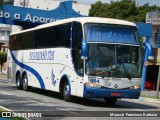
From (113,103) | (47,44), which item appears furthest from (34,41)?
(113,103)

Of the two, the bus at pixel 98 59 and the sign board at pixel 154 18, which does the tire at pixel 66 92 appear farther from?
the sign board at pixel 154 18

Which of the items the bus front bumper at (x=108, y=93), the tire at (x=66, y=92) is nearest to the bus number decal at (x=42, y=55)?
the tire at (x=66, y=92)

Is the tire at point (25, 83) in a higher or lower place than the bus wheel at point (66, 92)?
lower

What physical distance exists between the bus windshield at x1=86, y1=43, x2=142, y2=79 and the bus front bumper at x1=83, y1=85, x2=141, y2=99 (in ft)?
1.83

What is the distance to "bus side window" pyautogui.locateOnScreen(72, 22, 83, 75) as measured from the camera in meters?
18.7

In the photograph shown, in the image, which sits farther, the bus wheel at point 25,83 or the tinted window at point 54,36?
the bus wheel at point 25,83

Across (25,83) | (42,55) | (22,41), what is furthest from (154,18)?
(42,55)

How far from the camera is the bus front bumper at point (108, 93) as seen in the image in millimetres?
18156

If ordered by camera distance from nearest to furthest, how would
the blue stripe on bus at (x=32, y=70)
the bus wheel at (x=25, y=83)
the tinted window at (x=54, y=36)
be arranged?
the tinted window at (x=54, y=36), the blue stripe on bus at (x=32, y=70), the bus wheel at (x=25, y=83)

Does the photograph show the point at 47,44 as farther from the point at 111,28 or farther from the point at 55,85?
the point at 111,28

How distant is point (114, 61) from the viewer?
1836 centimetres

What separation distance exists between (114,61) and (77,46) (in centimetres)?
169

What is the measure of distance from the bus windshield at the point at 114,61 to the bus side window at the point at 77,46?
0.65 meters

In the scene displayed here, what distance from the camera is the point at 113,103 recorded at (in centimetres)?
2097
